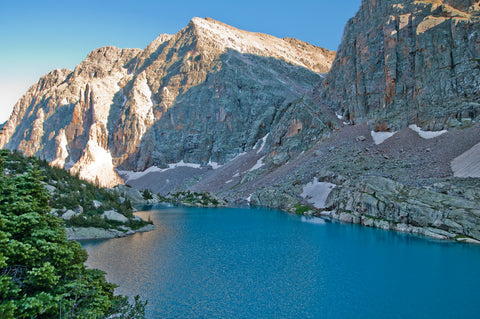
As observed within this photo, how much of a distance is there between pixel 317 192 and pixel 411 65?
41362mm

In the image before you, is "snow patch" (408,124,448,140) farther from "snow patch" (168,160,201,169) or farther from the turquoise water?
"snow patch" (168,160,201,169)

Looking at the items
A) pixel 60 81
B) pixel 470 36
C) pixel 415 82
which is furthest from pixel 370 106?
pixel 60 81

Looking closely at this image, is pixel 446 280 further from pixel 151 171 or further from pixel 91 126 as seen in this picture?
pixel 91 126

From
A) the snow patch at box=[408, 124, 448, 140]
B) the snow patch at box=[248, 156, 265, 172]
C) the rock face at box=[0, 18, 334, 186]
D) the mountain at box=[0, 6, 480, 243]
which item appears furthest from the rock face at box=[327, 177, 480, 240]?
the rock face at box=[0, 18, 334, 186]

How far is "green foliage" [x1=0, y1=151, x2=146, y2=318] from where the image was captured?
10.2m

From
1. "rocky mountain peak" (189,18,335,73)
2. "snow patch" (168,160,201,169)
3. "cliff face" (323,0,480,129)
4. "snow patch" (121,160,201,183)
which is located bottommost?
"snow patch" (121,160,201,183)

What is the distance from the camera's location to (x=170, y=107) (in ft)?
442

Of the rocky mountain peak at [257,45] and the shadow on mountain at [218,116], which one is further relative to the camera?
the rocky mountain peak at [257,45]

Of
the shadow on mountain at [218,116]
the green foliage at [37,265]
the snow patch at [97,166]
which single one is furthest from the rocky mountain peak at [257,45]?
the green foliage at [37,265]

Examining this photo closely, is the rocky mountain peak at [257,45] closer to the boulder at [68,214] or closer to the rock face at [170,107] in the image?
the rock face at [170,107]

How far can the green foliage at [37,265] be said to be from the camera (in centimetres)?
1019

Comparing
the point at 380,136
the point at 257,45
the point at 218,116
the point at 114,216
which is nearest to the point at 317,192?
the point at 380,136

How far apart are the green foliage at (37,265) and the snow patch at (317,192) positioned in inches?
2002

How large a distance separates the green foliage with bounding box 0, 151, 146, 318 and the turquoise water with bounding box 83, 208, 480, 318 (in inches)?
249
